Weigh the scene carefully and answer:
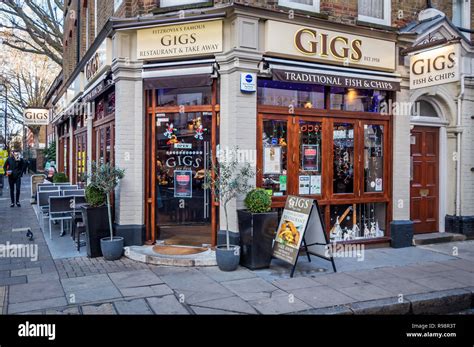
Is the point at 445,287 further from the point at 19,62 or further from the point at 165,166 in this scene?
the point at 19,62

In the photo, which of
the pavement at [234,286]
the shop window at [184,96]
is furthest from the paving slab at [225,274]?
the shop window at [184,96]

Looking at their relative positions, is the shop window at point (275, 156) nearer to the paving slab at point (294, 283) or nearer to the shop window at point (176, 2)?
the paving slab at point (294, 283)

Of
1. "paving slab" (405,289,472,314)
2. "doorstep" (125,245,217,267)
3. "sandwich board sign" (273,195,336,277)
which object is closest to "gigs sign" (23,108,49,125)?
"doorstep" (125,245,217,267)

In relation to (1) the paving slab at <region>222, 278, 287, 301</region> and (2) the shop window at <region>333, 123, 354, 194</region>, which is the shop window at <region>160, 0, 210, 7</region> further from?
(1) the paving slab at <region>222, 278, 287, 301</region>

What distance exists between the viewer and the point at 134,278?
646 cm

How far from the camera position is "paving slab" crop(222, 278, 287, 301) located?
578 centimetres

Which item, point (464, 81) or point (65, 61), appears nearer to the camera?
point (464, 81)

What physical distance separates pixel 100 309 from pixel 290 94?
5052 mm

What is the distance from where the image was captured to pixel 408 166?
9.19 m

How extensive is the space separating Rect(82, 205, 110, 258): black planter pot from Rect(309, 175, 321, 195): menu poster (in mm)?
3861

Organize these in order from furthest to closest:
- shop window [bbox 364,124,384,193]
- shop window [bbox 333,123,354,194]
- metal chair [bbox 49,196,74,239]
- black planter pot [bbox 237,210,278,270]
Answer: metal chair [bbox 49,196,74,239]
shop window [bbox 364,124,384,193]
shop window [bbox 333,123,354,194]
black planter pot [bbox 237,210,278,270]

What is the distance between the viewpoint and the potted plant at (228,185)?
22.7 ft
